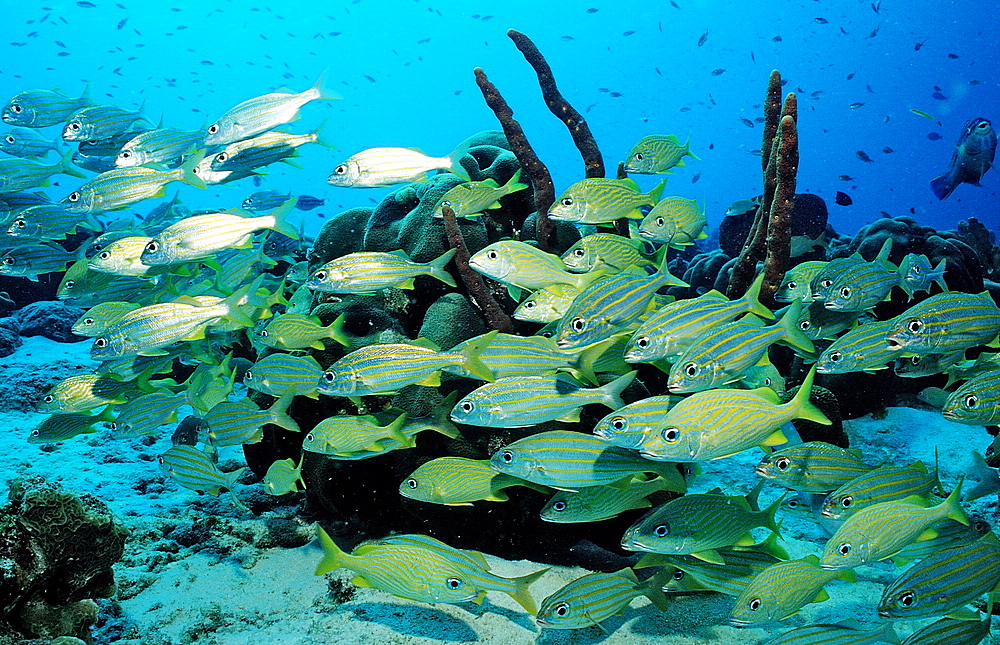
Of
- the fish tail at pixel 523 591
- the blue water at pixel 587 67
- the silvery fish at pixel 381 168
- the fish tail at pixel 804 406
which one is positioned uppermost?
the blue water at pixel 587 67

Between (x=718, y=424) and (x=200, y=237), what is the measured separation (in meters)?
3.50

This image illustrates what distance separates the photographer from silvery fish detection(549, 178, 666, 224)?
383 cm

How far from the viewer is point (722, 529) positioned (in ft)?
8.54

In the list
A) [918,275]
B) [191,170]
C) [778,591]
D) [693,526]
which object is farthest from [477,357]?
[918,275]

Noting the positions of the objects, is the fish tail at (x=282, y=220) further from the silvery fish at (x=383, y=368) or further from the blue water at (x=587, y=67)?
the blue water at (x=587, y=67)

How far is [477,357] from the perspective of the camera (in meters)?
2.76

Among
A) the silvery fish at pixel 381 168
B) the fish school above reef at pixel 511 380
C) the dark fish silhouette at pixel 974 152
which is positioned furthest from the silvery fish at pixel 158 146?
the dark fish silhouette at pixel 974 152

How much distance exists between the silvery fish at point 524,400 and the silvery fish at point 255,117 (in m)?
3.08

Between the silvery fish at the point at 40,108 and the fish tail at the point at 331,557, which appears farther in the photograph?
the silvery fish at the point at 40,108

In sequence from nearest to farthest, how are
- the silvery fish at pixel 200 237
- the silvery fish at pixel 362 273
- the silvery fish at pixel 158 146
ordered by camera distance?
1. the silvery fish at pixel 362 273
2. the silvery fish at pixel 200 237
3. the silvery fish at pixel 158 146

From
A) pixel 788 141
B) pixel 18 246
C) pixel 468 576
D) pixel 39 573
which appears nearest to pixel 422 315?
pixel 468 576

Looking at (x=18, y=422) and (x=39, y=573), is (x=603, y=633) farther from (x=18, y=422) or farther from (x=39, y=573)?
(x=18, y=422)

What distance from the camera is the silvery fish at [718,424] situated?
2168mm

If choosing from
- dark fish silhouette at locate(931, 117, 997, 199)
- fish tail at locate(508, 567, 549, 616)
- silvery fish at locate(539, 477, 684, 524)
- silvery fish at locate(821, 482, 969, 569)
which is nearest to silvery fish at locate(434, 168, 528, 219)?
silvery fish at locate(539, 477, 684, 524)
